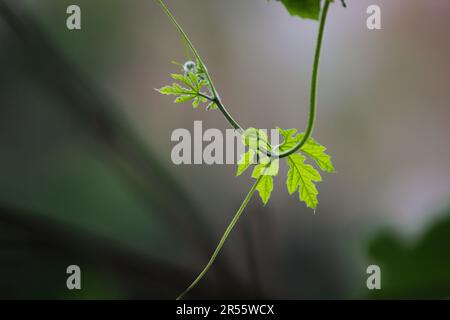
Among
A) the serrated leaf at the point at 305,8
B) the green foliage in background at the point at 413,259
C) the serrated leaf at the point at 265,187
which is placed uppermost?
the serrated leaf at the point at 305,8

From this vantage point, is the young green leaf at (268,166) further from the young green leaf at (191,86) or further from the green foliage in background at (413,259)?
the green foliage in background at (413,259)

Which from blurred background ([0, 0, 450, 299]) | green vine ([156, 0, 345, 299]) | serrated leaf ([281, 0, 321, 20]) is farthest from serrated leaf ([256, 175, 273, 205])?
blurred background ([0, 0, 450, 299])

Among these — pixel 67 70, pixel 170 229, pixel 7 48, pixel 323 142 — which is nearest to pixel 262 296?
pixel 170 229

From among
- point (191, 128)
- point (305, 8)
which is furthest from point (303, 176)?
point (191, 128)

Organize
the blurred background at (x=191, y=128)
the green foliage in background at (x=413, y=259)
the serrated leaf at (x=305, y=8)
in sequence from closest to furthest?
1. the serrated leaf at (x=305, y=8)
2. the green foliage in background at (x=413, y=259)
3. the blurred background at (x=191, y=128)

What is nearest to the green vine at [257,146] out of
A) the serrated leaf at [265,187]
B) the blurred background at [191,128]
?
the serrated leaf at [265,187]

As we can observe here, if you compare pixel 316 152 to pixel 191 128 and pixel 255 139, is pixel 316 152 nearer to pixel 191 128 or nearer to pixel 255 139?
pixel 255 139
